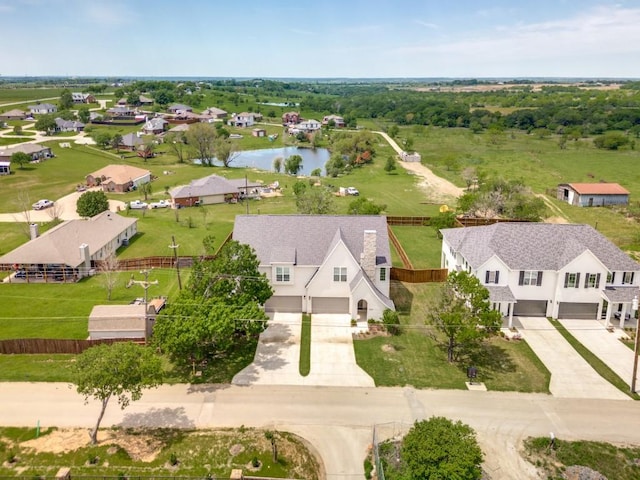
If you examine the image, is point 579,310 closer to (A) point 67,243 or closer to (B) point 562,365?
(B) point 562,365

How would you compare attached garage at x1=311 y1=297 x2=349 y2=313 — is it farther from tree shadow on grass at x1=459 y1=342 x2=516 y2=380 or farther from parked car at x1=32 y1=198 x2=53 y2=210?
parked car at x1=32 y1=198 x2=53 y2=210

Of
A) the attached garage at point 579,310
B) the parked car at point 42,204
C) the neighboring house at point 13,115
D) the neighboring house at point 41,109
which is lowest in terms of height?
the attached garage at point 579,310

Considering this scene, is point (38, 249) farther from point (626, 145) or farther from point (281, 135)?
point (626, 145)

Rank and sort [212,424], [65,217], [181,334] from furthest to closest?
[65,217] → [181,334] → [212,424]

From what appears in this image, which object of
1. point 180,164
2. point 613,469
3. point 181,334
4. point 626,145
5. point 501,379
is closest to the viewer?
point 613,469

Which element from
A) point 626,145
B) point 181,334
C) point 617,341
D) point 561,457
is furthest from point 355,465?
point 626,145

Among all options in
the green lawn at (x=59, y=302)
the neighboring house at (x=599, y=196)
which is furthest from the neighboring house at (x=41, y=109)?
A: the neighboring house at (x=599, y=196)

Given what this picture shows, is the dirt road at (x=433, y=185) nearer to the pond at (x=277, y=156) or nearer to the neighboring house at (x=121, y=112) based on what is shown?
the pond at (x=277, y=156)

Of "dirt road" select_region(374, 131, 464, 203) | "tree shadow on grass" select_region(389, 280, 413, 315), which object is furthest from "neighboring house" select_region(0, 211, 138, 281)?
"dirt road" select_region(374, 131, 464, 203)
